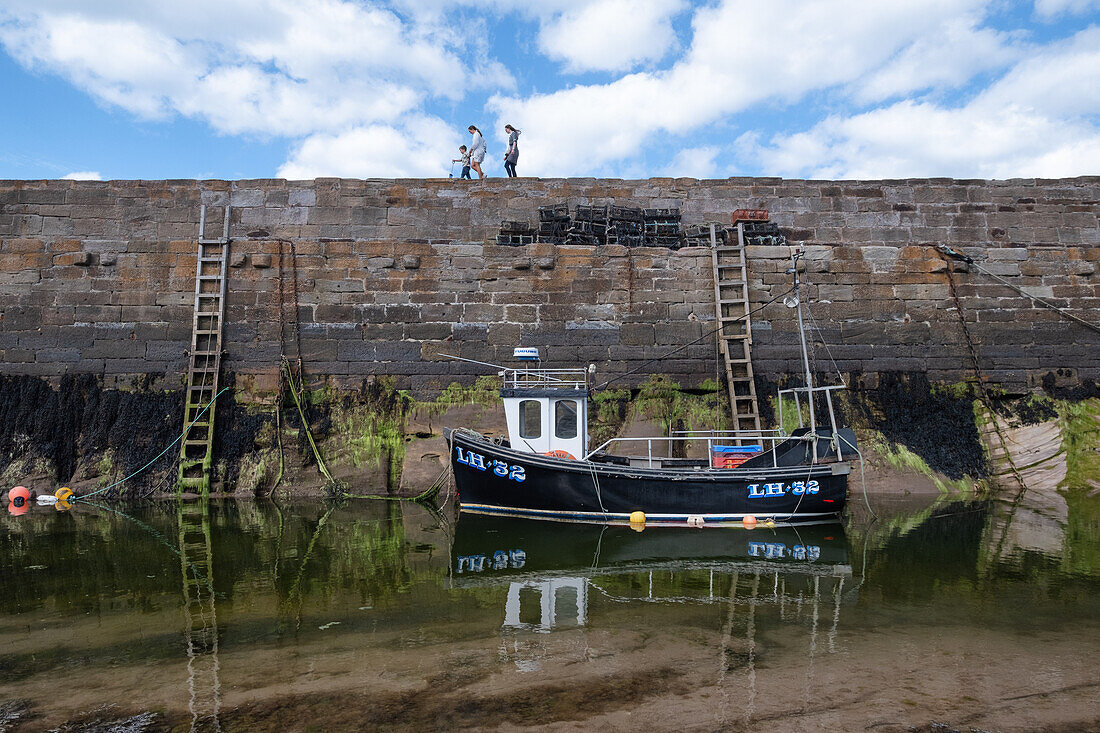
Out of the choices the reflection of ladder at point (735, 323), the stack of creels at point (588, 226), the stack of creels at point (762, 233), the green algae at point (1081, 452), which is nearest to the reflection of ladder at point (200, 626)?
the stack of creels at point (588, 226)

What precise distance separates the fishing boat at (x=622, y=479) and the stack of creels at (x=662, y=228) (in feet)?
12.3

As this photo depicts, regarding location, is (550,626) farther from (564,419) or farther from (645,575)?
(564,419)

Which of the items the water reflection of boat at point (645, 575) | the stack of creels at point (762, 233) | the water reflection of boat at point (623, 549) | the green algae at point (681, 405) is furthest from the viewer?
the stack of creels at point (762, 233)

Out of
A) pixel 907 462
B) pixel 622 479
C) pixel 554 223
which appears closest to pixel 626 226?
pixel 554 223

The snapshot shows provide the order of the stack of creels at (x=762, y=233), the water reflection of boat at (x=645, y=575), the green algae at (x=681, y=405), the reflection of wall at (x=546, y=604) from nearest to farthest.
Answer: the water reflection of boat at (x=645, y=575)
the reflection of wall at (x=546, y=604)
the green algae at (x=681, y=405)
the stack of creels at (x=762, y=233)

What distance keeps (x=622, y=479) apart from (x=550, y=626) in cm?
412

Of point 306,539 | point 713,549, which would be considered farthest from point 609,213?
point 306,539

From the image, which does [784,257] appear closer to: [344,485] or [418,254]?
[418,254]

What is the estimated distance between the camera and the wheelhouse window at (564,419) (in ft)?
34.6

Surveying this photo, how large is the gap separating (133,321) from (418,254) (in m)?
4.83

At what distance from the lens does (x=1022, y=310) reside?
13016mm

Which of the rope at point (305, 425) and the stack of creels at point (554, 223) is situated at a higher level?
the stack of creels at point (554, 223)

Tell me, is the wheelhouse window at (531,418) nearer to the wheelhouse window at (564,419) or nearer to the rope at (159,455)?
the wheelhouse window at (564,419)

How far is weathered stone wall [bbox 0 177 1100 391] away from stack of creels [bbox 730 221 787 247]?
0.21m
